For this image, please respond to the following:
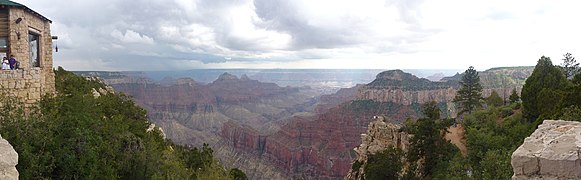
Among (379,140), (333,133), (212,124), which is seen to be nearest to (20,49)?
(379,140)

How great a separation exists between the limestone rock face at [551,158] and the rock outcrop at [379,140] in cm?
2434

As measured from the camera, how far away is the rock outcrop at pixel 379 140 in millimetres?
32344

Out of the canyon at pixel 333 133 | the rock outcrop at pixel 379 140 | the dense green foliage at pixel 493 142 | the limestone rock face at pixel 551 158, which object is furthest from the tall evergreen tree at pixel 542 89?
the canyon at pixel 333 133

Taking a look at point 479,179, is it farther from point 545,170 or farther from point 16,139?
point 16,139

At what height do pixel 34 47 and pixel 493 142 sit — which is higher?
pixel 34 47

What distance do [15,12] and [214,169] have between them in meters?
9.93

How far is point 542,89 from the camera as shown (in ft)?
88.7

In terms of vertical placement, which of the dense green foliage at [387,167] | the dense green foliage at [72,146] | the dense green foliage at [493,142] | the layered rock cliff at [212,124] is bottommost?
the layered rock cliff at [212,124]

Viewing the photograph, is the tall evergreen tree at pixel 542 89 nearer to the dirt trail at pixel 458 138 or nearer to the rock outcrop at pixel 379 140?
the dirt trail at pixel 458 138

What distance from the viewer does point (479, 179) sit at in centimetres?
1803

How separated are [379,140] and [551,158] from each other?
29168 mm

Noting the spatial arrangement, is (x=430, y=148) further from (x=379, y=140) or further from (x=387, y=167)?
(x=379, y=140)

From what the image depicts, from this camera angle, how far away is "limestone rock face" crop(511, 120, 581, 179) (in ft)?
19.9

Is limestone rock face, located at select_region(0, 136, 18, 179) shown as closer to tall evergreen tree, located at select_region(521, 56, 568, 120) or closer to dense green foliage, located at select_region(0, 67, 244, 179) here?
dense green foliage, located at select_region(0, 67, 244, 179)
